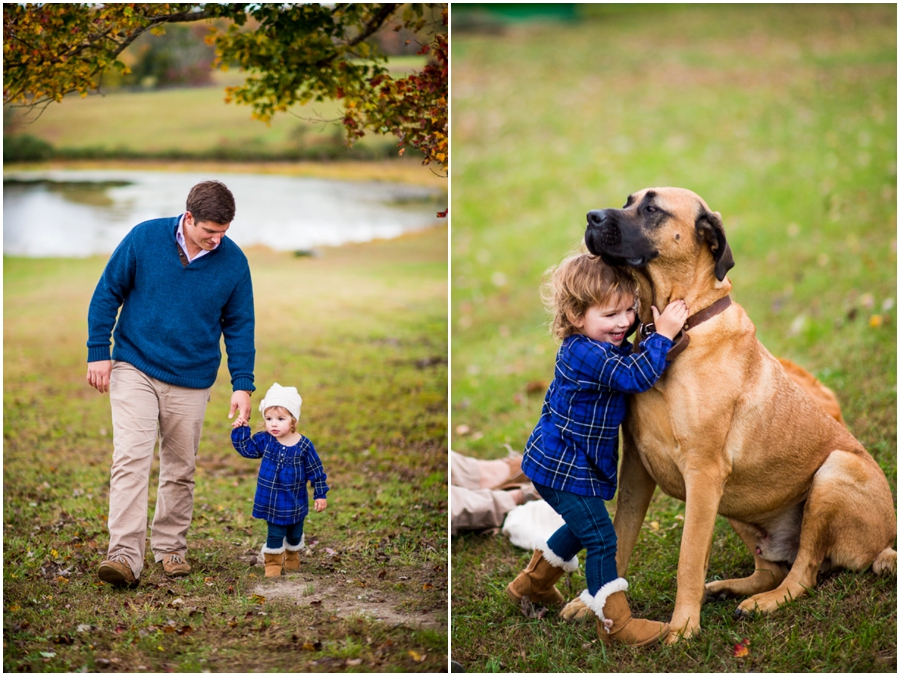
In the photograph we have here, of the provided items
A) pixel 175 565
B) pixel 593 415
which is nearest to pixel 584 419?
pixel 593 415

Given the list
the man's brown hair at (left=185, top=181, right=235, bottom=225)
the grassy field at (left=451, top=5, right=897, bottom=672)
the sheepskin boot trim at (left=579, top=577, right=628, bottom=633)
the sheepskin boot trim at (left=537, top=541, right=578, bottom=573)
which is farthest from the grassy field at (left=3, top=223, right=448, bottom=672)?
the man's brown hair at (left=185, top=181, right=235, bottom=225)

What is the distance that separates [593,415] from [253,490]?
3101mm

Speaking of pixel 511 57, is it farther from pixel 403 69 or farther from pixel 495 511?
pixel 495 511

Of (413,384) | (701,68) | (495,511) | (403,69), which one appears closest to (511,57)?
(701,68)

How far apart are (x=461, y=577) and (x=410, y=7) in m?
3.12

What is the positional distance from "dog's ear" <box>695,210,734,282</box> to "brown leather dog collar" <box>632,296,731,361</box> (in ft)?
0.46

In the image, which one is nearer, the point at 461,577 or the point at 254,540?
the point at 461,577

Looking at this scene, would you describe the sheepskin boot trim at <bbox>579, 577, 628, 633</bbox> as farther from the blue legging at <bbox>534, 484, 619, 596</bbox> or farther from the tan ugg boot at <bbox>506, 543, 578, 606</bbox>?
the tan ugg boot at <bbox>506, 543, 578, 606</bbox>

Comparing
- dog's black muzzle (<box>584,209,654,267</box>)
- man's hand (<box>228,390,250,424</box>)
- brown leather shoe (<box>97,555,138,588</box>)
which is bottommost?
brown leather shoe (<box>97,555,138,588</box>)

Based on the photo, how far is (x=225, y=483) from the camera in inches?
239

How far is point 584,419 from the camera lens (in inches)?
143

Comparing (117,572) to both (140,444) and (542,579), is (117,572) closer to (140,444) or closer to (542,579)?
(140,444)

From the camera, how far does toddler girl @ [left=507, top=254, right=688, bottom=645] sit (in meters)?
3.57

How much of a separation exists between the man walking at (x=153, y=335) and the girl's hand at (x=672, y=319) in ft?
6.70
